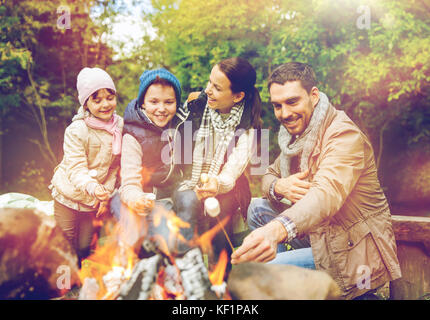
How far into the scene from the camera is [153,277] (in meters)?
2.22

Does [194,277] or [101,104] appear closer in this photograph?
[194,277]

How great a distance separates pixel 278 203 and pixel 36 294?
2.16 m

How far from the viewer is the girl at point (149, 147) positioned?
3000 millimetres

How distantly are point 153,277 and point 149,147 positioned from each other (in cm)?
127

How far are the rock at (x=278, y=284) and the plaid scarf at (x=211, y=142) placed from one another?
136 centimetres

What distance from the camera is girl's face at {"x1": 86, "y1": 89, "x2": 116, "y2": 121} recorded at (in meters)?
3.29

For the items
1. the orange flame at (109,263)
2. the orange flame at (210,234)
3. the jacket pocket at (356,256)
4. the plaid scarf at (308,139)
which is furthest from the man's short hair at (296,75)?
the orange flame at (109,263)

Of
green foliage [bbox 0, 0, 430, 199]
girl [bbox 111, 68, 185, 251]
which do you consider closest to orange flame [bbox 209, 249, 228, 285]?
girl [bbox 111, 68, 185, 251]

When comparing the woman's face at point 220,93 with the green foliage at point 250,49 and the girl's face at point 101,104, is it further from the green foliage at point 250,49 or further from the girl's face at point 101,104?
the green foliage at point 250,49

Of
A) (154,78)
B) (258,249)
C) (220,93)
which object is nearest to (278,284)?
(258,249)

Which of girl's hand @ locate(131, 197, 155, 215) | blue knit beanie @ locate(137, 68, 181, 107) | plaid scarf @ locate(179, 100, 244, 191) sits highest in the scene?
blue knit beanie @ locate(137, 68, 181, 107)

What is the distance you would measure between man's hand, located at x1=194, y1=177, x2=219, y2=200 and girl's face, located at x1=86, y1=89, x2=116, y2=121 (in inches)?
46.1

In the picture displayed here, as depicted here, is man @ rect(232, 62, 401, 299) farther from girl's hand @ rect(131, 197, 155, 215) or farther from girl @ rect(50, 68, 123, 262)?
girl @ rect(50, 68, 123, 262)

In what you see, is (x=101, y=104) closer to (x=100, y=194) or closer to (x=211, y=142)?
(x=100, y=194)
